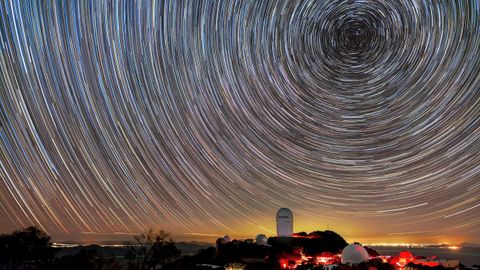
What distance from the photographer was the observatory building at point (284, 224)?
47094mm

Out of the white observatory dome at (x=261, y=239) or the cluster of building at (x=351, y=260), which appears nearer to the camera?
the cluster of building at (x=351, y=260)

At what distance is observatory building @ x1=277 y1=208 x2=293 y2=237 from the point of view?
47094mm

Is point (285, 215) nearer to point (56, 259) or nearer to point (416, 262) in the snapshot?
point (416, 262)

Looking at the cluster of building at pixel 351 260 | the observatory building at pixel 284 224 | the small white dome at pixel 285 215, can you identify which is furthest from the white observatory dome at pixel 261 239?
the small white dome at pixel 285 215

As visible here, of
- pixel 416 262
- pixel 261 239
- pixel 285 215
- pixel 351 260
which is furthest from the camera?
pixel 285 215

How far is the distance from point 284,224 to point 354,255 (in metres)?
10.1

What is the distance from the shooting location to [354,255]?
38250 mm

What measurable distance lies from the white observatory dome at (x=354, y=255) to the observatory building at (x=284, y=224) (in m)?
8.90

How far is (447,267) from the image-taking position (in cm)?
3838

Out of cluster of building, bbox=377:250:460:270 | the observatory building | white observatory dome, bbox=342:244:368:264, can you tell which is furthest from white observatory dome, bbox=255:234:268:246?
cluster of building, bbox=377:250:460:270

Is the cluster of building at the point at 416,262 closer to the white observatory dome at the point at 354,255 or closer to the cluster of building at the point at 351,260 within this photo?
the cluster of building at the point at 351,260

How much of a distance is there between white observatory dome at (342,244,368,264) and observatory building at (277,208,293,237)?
351 inches

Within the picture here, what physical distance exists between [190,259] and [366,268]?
49.6 feet

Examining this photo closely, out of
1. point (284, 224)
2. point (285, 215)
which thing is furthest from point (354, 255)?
point (285, 215)
